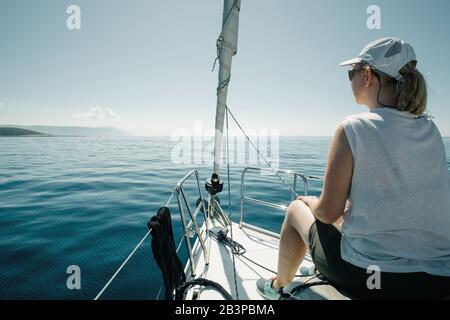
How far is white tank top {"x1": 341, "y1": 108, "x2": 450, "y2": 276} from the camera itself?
2.93 ft

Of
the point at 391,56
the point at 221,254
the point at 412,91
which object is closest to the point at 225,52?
the point at 391,56

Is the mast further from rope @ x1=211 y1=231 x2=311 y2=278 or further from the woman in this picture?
the woman

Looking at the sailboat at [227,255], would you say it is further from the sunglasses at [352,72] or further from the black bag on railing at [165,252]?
the sunglasses at [352,72]

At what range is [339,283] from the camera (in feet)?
3.56

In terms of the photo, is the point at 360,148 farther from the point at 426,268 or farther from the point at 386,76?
the point at 426,268

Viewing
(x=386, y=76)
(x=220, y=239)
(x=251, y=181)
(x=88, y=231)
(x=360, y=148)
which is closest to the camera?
(x=360, y=148)

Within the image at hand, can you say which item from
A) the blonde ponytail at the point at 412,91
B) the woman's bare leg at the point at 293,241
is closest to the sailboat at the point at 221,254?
the woman's bare leg at the point at 293,241

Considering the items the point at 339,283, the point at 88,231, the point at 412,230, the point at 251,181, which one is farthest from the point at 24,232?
the point at 251,181

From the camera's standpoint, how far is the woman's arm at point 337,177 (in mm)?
934

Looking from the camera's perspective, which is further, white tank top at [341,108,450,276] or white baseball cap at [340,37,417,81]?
white baseball cap at [340,37,417,81]

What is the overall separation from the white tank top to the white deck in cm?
60

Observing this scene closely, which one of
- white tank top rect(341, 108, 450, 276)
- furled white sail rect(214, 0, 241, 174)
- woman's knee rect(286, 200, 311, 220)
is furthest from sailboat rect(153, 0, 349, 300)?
white tank top rect(341, 108, 450, 276)
